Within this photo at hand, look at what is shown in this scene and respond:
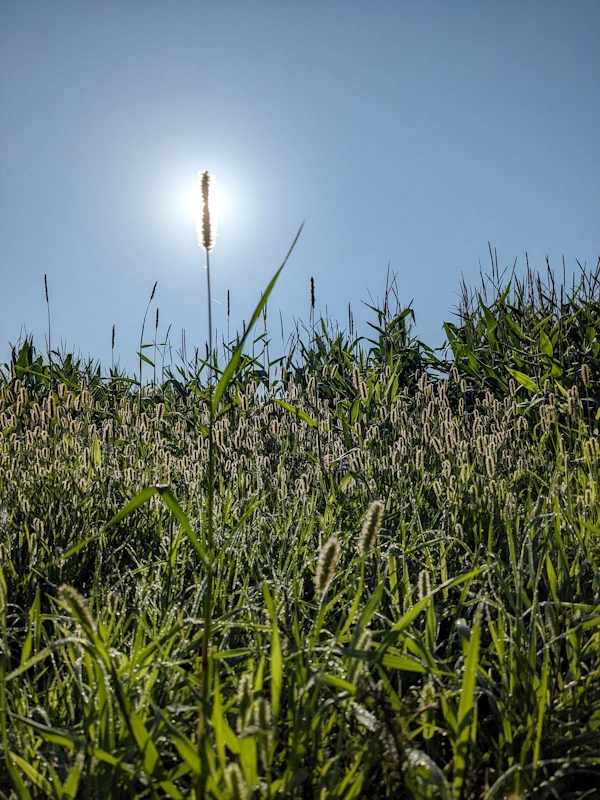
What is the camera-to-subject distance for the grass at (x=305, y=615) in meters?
0.87

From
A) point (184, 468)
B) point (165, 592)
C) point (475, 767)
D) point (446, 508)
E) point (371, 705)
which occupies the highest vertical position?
point (184, 468)

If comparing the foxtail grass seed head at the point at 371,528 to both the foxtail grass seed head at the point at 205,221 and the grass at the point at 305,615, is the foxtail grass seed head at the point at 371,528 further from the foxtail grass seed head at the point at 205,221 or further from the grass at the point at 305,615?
the foxtail grass seed head at the point at 205,221

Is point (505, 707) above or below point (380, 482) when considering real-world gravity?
below

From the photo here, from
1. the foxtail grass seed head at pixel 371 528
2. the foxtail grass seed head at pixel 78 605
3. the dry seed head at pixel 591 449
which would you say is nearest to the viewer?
the foxtail grass seed head at pixel 78 605

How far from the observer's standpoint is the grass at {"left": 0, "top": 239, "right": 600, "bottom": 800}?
866 millimetres

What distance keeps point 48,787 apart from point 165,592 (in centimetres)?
68

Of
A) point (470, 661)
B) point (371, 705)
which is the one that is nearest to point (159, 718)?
point (371, 705)

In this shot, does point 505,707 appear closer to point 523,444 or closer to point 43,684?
point 43,684

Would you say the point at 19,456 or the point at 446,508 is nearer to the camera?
the point at 446,508

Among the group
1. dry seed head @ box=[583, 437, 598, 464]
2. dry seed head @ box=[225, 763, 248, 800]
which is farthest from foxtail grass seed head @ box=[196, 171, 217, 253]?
dry seed head @ box=[583, 437, 598, 464]

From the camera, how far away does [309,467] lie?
2863 mm

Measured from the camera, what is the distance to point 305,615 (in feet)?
4.49

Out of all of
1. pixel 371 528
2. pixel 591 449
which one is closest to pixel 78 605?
pixel 371 528

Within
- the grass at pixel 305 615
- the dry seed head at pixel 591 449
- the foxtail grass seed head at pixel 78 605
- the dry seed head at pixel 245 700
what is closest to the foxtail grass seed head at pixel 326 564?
the grass at pixel 305 615
